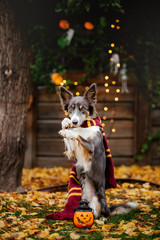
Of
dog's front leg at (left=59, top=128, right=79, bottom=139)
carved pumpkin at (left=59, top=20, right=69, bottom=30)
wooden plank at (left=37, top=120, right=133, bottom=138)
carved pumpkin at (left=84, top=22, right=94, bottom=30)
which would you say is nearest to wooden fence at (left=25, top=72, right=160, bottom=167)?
wooden plank at (left=37, top=120, right=133, bottom=138)

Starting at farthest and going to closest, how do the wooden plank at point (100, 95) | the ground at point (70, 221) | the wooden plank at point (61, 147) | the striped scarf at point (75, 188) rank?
1. the wooden plank at point (61, 147)
2. the wooden plank at point (100, 95)
3. the striped scarf at point (75, 188)
4. the ground at point (70, 221)

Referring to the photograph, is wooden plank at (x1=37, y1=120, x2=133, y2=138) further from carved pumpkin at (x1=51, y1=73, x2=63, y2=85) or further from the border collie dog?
the border collie dog

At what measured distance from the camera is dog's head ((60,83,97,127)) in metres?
3.24

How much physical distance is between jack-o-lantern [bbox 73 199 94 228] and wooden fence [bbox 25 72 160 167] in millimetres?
4185

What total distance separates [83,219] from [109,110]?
4.34 meters

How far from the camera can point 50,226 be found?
3152 millimetres

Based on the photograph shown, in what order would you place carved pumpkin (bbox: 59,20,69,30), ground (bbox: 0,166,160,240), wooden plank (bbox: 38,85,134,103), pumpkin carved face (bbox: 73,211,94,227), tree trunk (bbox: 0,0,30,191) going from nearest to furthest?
ground (bbox: 0,166,160,240), pumpkin carved face (bbox: 73,211,94,227), tree trunk (bbox: 0,0,30,191), carved pumpkin (bbox: 59,20,69,30), wooden plank (bbox: 38,85,134,103)

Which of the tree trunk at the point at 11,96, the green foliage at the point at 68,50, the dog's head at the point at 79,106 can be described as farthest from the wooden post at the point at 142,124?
the dog's head at the point at 79,106

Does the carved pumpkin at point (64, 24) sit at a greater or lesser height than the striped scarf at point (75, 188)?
greater

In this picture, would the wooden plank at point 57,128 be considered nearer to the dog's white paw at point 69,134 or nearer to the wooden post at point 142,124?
the wooden post at point 142,124

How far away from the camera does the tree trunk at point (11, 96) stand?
15.1 feet

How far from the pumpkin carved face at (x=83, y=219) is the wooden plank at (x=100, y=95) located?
4.38m

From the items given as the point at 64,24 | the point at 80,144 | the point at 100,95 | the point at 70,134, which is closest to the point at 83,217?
the point at 80,144

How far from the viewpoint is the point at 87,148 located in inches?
127
